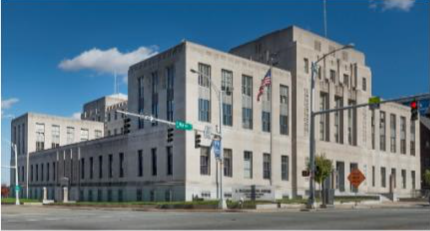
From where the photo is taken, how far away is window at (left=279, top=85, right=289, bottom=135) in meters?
67.8

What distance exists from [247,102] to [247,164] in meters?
7.03

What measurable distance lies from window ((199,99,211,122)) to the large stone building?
0.12 metres

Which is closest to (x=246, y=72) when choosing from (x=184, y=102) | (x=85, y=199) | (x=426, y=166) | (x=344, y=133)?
(x=184, y=102)

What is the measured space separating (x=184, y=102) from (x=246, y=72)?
10412 millimetres

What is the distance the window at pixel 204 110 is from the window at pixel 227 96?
7.55 ft

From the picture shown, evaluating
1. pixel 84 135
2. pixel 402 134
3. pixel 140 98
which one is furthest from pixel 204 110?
pixel 84 135

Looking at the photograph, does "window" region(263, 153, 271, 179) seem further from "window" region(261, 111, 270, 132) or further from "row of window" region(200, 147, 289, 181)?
"window" region(261, 111, 270, 132)

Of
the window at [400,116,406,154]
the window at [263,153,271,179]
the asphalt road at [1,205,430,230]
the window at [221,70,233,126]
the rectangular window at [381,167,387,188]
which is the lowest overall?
the rectangular window at [381,167,387,188]

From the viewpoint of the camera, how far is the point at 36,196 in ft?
305

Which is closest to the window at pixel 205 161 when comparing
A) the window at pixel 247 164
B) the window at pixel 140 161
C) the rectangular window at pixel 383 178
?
the window at pixel 247 164

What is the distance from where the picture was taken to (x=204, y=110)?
59.1 metres

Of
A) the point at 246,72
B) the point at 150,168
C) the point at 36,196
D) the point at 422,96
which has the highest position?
the point at 246,72

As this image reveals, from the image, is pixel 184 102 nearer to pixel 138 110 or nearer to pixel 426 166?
pixel 138 110

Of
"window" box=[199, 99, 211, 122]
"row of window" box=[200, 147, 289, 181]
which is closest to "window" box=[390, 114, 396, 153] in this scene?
"row of window" box=[200, 147, 289, 181]
